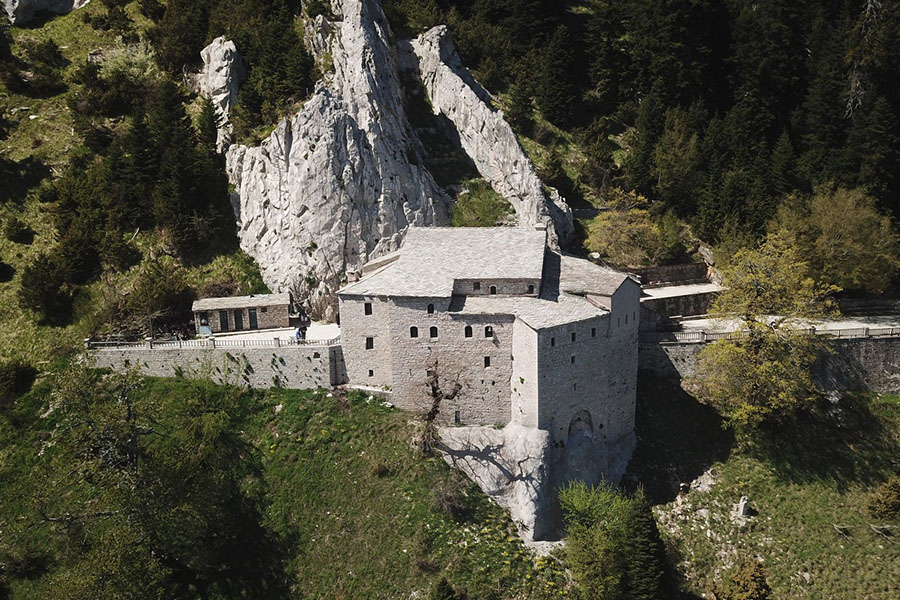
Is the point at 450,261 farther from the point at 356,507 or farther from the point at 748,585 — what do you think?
the point at 748,585

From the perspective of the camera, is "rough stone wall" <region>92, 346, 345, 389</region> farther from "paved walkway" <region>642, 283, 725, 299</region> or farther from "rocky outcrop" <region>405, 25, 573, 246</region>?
"paved walkway" <region>642, 283, 725, 299</region>

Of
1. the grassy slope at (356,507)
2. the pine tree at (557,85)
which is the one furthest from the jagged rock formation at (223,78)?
the pine tree at (557,85)

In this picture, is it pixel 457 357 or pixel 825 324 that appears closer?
pixel 457 357

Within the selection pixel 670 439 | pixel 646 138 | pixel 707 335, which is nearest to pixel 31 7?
pixel 646 138

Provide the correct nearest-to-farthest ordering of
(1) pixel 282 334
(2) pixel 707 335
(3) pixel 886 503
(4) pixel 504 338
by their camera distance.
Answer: (4) pixel 504 338 < (3) pixel 886 503 < (2) pixel 707 335 < (1) pixel 282 334

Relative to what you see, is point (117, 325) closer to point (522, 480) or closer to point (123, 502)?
point (123, 502)

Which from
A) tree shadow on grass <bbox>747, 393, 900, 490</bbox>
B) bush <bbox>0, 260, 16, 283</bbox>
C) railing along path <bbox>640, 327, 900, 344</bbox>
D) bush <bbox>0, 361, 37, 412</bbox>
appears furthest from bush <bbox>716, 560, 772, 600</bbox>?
bush <bbox>0, 260, 16, 283</bbox>

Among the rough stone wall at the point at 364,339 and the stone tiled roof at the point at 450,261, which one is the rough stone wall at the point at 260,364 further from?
the stone tiled roof at the point at 450,261
